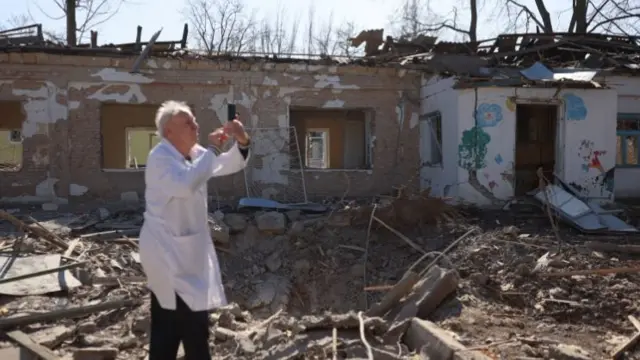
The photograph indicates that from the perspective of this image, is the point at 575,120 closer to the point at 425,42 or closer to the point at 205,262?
the point at 425,42

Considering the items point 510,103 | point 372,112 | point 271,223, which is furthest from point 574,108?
point 271,223

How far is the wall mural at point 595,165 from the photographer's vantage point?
11.7 m

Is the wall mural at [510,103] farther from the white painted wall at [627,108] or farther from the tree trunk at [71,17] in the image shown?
the tree trunk at [71,17]

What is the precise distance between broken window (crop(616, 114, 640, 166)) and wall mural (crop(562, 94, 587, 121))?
209 centimetres

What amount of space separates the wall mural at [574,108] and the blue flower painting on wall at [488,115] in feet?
4.81

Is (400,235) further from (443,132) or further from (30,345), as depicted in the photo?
(30,345)

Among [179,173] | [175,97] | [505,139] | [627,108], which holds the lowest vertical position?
[179,173]

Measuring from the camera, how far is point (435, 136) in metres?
12.5

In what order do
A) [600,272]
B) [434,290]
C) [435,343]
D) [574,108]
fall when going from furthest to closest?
[574,108], [600,272], [434,290], [435,343]

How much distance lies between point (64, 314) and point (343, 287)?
4.00 metres

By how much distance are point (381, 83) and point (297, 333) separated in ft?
29.3

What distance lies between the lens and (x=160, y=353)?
305cm

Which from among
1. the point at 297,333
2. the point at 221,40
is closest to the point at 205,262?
the point at 297,333

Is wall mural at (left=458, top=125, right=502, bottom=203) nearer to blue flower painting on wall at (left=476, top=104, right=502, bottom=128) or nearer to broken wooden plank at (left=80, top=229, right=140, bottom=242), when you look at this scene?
blue flower painting on wall at (left=476, top=104, right=502, bottom=128)
